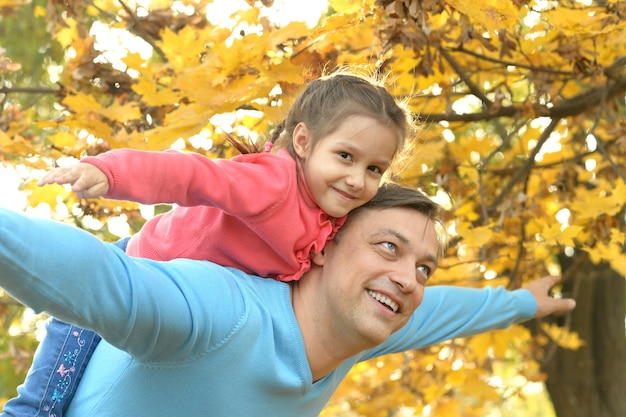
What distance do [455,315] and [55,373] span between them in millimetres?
1414

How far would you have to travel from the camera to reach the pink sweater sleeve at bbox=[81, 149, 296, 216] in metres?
2.20

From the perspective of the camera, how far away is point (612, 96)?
3.93 meters

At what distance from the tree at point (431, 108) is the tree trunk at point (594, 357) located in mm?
365

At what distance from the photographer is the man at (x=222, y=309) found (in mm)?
1954

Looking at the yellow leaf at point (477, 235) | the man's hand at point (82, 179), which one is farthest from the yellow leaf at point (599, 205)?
the man's hand at point (82, 179)

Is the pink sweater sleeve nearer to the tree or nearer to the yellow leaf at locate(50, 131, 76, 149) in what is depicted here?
the tree

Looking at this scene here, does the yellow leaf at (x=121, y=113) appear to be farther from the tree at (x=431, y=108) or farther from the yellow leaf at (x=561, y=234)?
the yellow leaf at (x=561, y=234)

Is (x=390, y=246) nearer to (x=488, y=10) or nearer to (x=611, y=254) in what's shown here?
(x=488, y=10)

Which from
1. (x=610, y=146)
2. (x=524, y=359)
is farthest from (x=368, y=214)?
(x=524, y=359)

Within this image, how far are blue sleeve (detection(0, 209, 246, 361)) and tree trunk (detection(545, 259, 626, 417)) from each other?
10.8 ft

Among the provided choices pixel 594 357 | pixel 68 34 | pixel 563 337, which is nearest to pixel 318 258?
pixel 68 34

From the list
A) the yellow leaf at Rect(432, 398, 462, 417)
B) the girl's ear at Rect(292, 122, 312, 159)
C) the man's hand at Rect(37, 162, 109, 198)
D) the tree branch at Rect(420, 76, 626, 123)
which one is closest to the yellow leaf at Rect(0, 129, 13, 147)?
the girl's ear at Rect(292, 122, 312, 159)

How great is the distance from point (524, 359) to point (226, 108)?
261 cm

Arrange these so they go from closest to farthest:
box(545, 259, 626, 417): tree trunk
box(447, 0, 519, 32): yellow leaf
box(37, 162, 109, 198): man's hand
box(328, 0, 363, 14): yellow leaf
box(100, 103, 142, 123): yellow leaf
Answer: box(37, 162, 109, 198): man's hand → box(447, 0, 519, 32): yellow leaf → box(328, 0, 363, 14): yellow leaf → box(100, 103, 142, 123): yellow leaf → box(545, 259, 626, 417): tree trunk
